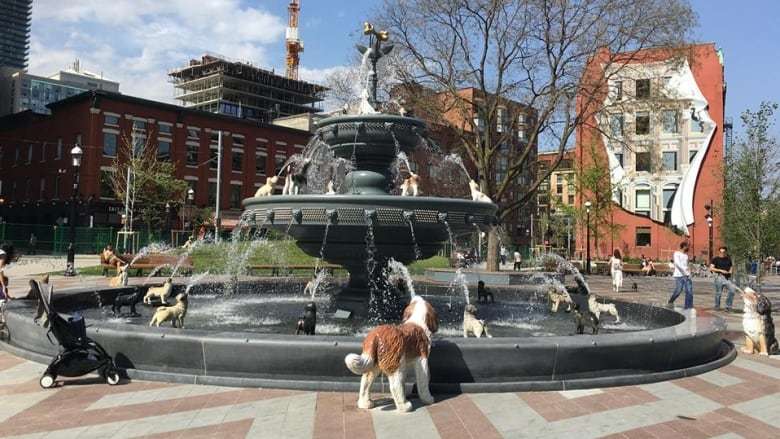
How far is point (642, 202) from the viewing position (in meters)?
52.3

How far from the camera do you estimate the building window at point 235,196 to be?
181 feet

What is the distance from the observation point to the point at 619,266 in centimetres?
2197

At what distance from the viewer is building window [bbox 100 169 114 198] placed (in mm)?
45344

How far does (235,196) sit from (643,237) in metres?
38.5

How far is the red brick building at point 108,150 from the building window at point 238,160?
0.10 meters

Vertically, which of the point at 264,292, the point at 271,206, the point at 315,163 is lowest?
the point at 264,292

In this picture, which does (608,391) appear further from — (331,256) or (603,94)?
(603,94)

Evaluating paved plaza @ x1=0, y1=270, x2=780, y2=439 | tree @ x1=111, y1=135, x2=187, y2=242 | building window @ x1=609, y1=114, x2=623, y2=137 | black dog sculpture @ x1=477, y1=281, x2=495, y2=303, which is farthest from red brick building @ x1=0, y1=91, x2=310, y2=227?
paved plaza @ x1=0, y1=270, x2=780, y2=439

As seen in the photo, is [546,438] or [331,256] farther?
[331,256]

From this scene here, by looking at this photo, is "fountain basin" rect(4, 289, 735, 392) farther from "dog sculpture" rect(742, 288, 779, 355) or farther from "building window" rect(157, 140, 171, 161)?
"building window" rect(157, 140, 171, 161)

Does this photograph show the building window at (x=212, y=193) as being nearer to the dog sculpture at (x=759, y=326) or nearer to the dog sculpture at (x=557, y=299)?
the dog sculpture at (x=557, y=299)

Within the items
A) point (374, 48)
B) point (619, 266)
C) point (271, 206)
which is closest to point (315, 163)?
point (374, 48)

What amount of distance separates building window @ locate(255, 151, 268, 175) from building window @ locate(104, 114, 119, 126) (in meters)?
13.9

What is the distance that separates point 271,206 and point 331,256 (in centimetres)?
154
